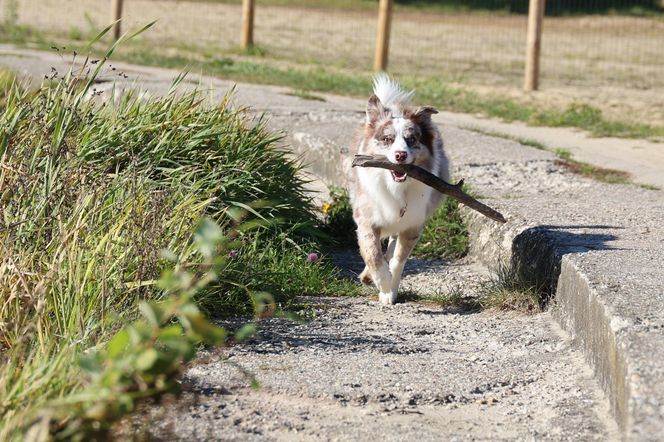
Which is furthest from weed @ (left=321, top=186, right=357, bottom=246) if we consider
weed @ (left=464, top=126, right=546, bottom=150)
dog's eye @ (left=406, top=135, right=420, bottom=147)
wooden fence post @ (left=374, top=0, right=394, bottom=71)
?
wooden fence post @ (left=374, top=0, right=394, bottom=71)

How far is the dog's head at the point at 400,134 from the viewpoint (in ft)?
21.2

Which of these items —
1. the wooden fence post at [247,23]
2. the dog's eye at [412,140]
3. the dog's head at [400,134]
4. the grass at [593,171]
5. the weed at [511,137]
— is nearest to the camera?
the dog's head at [400,134]

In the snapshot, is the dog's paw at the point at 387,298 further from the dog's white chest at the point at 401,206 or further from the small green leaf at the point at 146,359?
the small green leaf at the point at 146,359

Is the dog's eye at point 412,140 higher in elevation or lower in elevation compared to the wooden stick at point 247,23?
lower

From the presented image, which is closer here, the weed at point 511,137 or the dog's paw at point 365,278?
the dog's paw at point 365,278

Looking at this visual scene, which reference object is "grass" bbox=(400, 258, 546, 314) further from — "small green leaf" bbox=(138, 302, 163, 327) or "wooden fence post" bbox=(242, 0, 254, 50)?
"wooden fence post" bbox=(242, 0, 254, 50)

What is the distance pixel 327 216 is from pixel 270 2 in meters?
22.3

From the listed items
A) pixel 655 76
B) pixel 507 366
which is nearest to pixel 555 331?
pixel 507 366

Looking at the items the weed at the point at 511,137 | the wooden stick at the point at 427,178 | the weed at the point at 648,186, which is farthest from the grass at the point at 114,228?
the weed at the point at 511,137

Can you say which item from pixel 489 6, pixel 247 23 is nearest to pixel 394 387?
pixel 247 23

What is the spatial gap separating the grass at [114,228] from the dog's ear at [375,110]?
0.78 meters

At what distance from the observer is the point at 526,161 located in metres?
8.97

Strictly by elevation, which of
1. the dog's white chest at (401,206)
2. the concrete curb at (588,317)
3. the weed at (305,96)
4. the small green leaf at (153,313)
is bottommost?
the concrete curb at (588,317)

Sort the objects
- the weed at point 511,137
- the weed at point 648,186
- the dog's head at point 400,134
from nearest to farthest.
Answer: the dog's head at point 400,134, the weed at point 648,186, the weed at point 511,137
